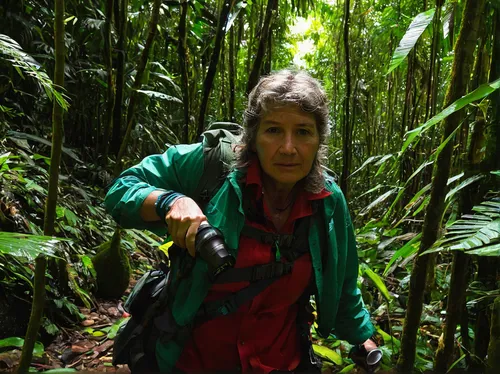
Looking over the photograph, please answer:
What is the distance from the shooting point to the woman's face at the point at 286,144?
1.57 metres

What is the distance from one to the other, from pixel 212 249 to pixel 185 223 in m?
0.13

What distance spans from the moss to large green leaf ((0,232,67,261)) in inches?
84.0

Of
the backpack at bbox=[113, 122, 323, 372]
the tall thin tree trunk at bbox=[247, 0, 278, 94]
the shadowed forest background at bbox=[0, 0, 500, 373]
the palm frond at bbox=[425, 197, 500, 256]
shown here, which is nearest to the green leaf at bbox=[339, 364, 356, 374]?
the shadowed forest background at bbox=[0, 0, 500, 373]

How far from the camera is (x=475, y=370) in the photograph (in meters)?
1.68

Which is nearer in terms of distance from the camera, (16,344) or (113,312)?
(16,344)

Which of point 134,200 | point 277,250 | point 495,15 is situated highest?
point 495,15

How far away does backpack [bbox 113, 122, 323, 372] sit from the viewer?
149 centimetres

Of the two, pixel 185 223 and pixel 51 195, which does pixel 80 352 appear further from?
pixel 185 223

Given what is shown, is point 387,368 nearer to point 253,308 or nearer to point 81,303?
point 253,308

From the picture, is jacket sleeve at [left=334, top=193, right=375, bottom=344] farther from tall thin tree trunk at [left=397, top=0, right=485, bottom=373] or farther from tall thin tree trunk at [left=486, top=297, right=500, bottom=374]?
tall thin tree trunk at [left=486, top=297, right=500, bottom=374]

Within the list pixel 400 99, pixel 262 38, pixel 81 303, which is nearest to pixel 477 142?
pixel 81 303

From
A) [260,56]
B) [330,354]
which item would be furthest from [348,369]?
[260,56]

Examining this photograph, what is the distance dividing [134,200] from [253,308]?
1.78 feet

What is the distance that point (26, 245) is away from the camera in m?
1.05
